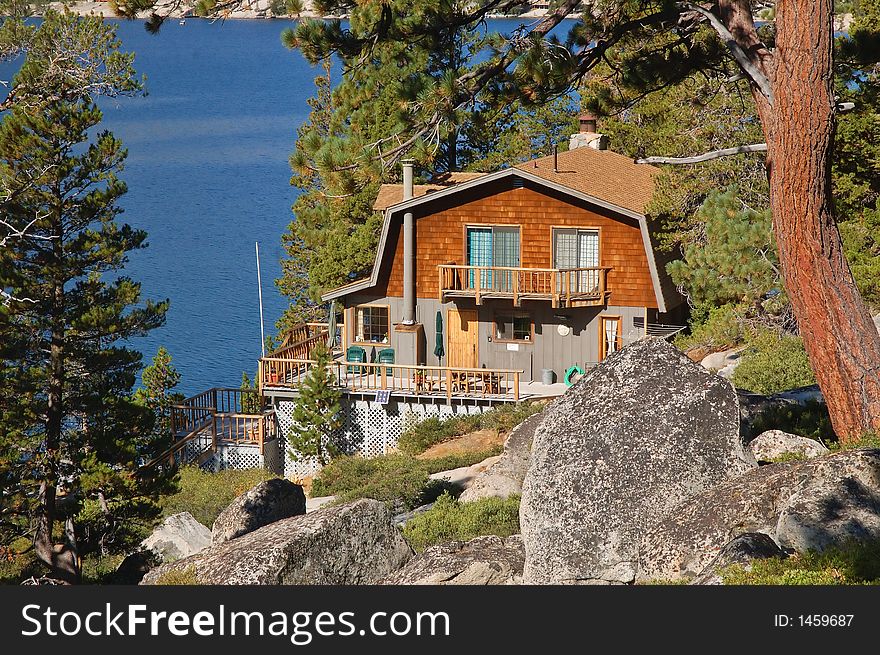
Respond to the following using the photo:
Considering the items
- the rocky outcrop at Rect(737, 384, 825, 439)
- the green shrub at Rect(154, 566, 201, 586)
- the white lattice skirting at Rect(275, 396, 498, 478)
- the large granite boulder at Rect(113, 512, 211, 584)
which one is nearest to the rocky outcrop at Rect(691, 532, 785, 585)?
the rocky outcrop at Rect(737, 384, 825, 439)

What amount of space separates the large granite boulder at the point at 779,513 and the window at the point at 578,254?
22990 mm

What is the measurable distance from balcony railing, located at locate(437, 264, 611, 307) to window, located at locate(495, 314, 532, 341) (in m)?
1.01

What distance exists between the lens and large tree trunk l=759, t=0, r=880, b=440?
12477 mm

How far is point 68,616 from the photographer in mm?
8828

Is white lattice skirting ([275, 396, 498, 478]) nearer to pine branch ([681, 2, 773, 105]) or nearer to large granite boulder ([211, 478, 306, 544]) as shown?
large granite boulder ([211, 478, 306, 544])

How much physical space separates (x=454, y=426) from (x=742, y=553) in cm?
2285

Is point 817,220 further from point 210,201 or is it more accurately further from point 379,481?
point 210,201

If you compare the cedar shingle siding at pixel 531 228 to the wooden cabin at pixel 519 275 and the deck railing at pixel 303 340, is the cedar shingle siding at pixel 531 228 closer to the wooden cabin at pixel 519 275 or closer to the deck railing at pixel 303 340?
the wooden cabin at pixel 519 275

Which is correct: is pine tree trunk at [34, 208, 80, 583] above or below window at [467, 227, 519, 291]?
below

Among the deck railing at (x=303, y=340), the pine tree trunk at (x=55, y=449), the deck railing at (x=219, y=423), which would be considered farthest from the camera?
the deck railing at (x=303, y=340)

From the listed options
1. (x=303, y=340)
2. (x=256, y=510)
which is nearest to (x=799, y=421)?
(x=256, y=510)

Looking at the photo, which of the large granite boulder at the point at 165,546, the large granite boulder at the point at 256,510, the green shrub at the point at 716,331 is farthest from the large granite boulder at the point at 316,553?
the green shrub at the point at 716,331

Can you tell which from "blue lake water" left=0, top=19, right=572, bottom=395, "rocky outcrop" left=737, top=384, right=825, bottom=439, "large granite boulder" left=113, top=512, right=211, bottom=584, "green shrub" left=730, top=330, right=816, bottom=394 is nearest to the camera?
"rocky outcrop" left=737, top=384, right=825, bottom=439

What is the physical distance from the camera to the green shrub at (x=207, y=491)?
84.7 feet
